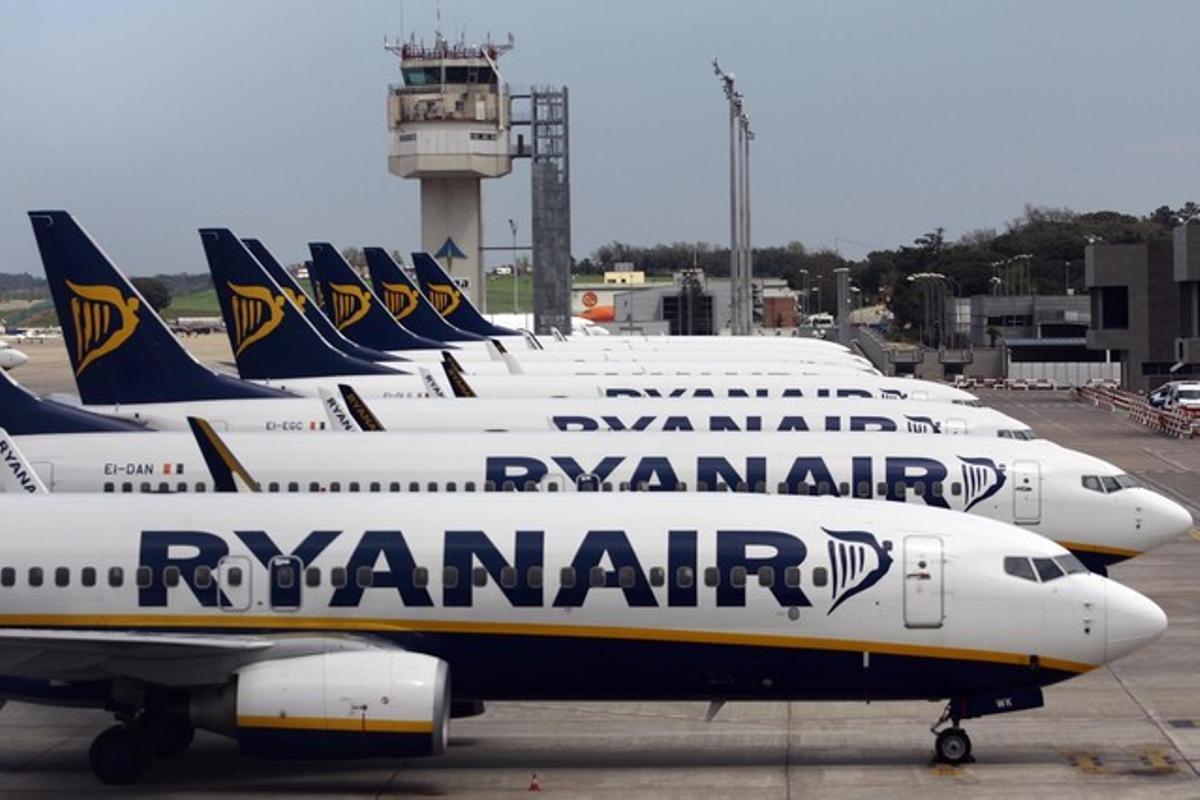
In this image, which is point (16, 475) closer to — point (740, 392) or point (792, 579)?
point (792, 579)

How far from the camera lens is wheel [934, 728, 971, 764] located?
24.9 metres

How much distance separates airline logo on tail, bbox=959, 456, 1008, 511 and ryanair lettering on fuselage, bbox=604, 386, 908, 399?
57.0ft

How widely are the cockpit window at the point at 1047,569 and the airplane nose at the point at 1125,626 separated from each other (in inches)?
24.6

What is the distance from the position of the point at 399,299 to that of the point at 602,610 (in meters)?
62.3

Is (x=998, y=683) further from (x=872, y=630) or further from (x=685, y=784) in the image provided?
(x=685, y=784)

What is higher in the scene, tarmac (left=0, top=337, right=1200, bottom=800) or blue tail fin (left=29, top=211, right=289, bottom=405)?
blue tail fin (left=29, top=211, right=289, bottom=405)

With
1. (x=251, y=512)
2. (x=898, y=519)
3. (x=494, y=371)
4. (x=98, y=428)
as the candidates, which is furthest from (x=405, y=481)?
(x=494, y=371)

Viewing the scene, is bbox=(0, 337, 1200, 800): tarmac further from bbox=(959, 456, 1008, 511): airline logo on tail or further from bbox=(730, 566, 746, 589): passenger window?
bbox=(959, 456, 1008, 511): airline logo on tail

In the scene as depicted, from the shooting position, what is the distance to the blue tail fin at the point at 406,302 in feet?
271

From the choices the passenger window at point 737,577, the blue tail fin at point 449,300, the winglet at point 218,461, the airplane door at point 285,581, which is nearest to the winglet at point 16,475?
the winglet at point 218,461

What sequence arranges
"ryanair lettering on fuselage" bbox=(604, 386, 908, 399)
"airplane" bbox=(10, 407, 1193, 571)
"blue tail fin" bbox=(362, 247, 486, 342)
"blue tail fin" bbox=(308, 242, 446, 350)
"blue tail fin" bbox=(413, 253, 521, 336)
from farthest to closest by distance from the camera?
"blue tail fin" bbox=(413, 253, 521, 336) < "blue tail fin" bbox=(362, 247, 486, 342) < "blue tail fin" bbox=(308, 242, 446, 350) < "ryanair lettering on fuselage" bbox=(604, 386, 908, 399) < "airplane" bbox=(10, 407, 1193, 571)

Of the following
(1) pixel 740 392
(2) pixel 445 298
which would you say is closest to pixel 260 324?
(1) pixel 740 392

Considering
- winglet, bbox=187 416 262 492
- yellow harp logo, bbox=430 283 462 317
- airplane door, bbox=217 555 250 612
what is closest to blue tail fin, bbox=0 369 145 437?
winglet, bbox=187 416 262 492

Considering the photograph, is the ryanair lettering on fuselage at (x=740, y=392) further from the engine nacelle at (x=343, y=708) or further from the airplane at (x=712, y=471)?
the engine nacelle at (x=343, y=708)
